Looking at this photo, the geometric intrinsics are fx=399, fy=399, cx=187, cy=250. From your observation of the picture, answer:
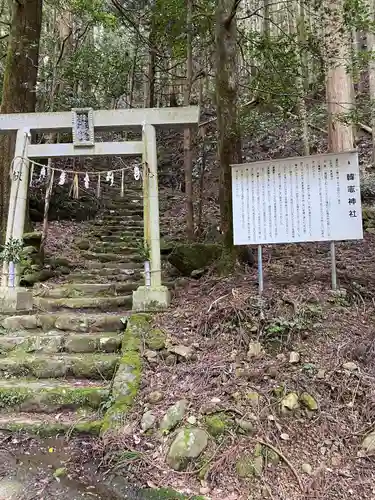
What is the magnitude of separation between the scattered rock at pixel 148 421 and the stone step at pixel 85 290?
10.2ft

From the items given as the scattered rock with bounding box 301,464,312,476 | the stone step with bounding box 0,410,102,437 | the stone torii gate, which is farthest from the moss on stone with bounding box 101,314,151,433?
the scattered rock with bounding box 301,464,312,476

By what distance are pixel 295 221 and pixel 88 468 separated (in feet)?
11.2

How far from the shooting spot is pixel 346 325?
433cm

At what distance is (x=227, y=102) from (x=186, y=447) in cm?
452

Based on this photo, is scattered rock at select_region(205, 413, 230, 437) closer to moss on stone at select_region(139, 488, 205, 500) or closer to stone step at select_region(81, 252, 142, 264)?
moss on stone at select_region(139, 488, 205, 500)

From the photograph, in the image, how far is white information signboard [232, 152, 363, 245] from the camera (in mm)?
4766

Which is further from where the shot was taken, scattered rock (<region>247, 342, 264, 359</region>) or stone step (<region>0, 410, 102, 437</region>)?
scattered rock (<region>247, 342, 264, 359</region>)

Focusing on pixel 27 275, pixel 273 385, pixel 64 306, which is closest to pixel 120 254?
pixel 27 275

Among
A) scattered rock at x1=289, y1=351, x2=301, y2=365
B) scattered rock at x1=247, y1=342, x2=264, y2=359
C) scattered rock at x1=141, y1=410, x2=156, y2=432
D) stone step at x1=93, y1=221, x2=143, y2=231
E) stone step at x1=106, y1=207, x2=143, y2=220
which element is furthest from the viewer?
stone step at x1=106, y1=207, x2=143, y2=220

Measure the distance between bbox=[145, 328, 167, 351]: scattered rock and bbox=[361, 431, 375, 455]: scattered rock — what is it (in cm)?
212

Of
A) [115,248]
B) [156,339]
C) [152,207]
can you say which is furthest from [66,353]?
[115,248]

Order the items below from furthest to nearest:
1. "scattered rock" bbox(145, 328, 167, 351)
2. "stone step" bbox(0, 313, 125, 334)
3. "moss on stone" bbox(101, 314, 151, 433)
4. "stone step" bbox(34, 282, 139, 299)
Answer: "stone step" bbox(34, 282, 139, 299) < "stone step" bbox(0, 313, 125, 334) < "scattered rock" bbox(145, 328, 167, 351) < "moss on stone" bbox(101, 314, 151, 433)

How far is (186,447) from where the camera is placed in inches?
121

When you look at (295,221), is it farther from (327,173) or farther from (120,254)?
(120,254)
